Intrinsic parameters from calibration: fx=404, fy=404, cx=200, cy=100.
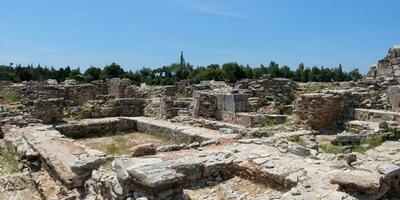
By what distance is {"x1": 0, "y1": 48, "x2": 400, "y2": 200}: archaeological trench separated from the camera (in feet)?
17.1

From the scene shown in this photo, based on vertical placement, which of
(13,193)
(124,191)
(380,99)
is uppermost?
(380,99)

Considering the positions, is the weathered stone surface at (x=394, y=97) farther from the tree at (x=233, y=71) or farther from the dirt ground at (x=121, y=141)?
the tree at (x=233, y=71)

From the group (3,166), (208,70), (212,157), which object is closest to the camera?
(212,157)

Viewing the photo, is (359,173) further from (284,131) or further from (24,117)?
(24,117)

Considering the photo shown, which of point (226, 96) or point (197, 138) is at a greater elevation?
point (226, 96)

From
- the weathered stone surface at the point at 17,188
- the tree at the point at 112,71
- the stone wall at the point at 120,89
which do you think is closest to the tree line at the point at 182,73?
the tree at the point at 112,71

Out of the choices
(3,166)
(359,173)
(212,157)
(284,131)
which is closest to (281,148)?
(212,157)

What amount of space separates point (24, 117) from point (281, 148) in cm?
846

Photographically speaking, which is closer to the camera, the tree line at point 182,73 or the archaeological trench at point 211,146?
the archaeological trench at point 211,146

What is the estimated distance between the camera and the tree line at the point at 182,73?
5219 centimetres

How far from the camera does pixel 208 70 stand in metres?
54.9

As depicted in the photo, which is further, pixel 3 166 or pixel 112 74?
pixel 112 74

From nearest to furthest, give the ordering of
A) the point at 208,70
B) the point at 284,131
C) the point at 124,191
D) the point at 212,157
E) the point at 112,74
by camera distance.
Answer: the point at 124,191, the point at 212,157, the point at 284,131, the point at 112,74, the point at 208,70

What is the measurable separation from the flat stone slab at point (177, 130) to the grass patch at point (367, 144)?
8.15 feet
